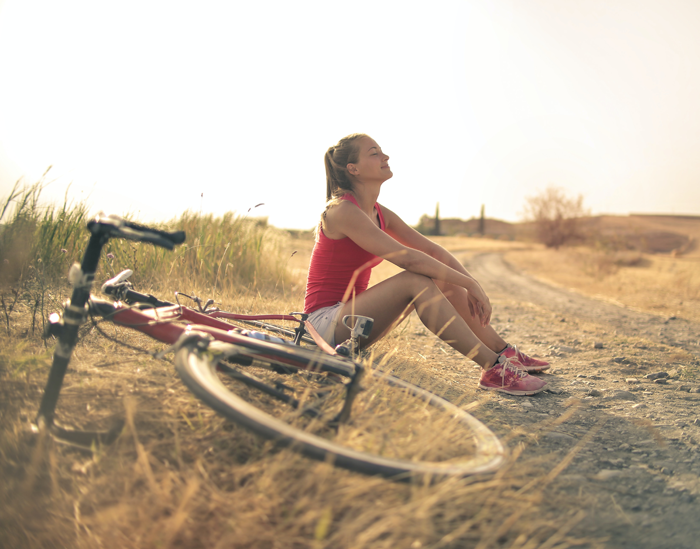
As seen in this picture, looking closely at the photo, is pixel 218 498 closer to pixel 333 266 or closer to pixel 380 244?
pixel 380 244

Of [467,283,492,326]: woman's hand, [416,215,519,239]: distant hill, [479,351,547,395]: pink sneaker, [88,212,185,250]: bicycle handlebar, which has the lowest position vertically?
[479,351,547,395]: pink sneaker

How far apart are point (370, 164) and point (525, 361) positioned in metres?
1.80

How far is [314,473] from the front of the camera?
4.29ft

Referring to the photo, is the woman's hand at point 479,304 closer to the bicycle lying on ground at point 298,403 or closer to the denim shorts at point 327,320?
the denim shorts at point 327,320

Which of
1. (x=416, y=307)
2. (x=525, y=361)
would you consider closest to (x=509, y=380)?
(x=525, y=361)

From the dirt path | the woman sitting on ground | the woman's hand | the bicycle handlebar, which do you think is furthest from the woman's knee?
the bicycle handlebar

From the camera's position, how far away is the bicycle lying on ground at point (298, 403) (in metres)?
1.24

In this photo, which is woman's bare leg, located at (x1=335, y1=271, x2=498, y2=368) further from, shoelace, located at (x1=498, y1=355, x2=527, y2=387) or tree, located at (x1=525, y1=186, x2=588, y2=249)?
tree, located at (x1=525, y1=186, x2=588, y2=249)

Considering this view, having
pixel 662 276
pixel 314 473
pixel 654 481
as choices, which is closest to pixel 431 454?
pixel 314 473

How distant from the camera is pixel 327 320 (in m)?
2.84

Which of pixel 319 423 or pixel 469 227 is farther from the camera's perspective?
pixel 469 227

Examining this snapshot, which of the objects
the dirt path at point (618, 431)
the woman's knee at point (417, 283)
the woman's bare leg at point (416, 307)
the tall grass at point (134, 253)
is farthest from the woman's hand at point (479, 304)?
the tall grass at point (134, 253)

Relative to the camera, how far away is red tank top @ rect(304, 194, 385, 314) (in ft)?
9.74

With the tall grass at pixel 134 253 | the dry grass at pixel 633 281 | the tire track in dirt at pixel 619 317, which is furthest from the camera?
the dry grass at pixel 633 281
